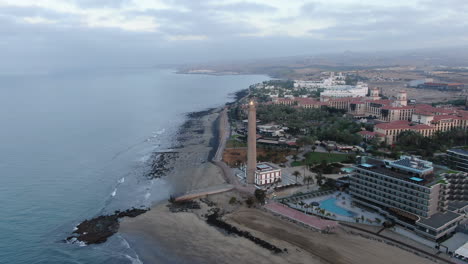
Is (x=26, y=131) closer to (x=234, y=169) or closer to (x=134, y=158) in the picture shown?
(x=134, y=158)

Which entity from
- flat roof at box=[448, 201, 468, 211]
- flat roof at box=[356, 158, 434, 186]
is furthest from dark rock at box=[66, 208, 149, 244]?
→ flat roof at box=[448, 201, 468, 211]

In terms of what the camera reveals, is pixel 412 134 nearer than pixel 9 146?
Yes

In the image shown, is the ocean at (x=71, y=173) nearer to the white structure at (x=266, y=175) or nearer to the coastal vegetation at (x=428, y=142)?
the white structure at (x=266, y=175)

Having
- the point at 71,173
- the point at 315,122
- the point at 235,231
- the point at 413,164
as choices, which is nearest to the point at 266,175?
the point at 235,231

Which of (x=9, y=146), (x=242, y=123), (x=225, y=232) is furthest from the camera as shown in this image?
(x=242, y=123)

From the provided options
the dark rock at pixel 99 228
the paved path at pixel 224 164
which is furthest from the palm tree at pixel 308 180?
the dark rock at pixel 99 228

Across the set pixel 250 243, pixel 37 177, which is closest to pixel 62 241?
pixel 250 243
